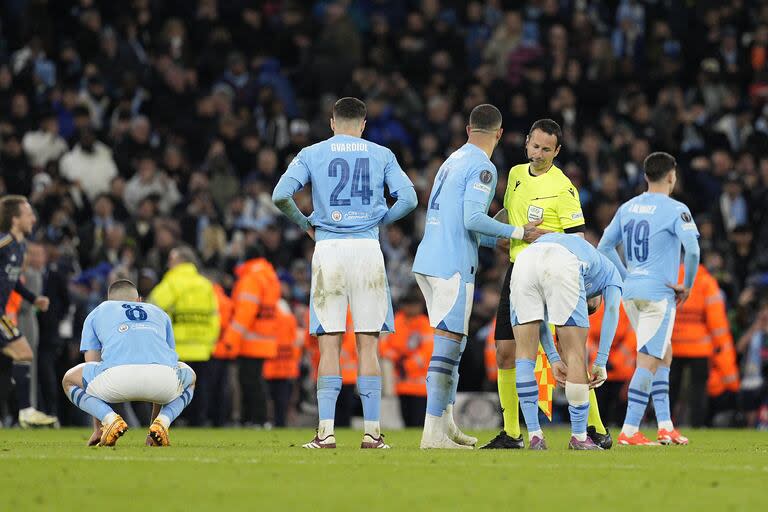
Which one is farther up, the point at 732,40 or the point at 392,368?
the point at 732,40

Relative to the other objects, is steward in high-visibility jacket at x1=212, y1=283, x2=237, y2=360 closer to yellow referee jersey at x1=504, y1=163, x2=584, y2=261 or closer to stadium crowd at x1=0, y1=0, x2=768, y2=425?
stadium crowd at x1=0, y1=0, x2=768, y2=425

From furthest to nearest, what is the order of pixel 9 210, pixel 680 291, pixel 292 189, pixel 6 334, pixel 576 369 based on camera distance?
pixel 9 210, pixel 6 334, pixel 680 291, pixel 292 189, pixel 576 369

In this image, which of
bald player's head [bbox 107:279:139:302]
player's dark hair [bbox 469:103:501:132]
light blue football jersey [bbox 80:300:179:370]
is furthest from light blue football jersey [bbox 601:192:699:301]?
bald player's head [bbox 107:279:139:302]

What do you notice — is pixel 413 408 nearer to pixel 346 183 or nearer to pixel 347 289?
pixel 347 289

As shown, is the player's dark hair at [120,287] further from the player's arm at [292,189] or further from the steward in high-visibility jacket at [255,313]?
the steward in high-visibility jacket at [255,313]

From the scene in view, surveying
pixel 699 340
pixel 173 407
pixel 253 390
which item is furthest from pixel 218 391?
pixel 173 407

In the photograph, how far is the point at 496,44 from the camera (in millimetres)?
28031

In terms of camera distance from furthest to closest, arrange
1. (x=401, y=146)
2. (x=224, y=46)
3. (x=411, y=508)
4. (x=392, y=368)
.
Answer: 1. (x=224, y=46)
2. (x=401, y=146)
3. (x=392, y=368)
4. (x=411, y=508)

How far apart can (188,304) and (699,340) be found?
6.45 metres

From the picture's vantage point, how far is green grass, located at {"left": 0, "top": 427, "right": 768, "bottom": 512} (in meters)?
7.92

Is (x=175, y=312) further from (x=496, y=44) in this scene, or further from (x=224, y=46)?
(x=496, y=44)

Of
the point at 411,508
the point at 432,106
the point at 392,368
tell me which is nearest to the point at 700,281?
the point at 392,368

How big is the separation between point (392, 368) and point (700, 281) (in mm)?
4694

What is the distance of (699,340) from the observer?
19250 millimetres
